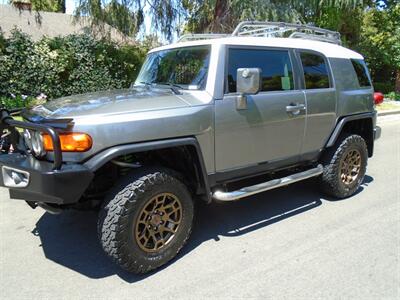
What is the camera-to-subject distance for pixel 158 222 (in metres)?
3.40

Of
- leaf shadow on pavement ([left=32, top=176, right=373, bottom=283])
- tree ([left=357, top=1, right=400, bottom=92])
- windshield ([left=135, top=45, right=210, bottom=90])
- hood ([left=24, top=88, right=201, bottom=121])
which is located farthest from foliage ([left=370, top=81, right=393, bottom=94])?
hood ([left=24, top=88, right=201, bottom=121])

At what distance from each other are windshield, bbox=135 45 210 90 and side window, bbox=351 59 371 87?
2.38 m

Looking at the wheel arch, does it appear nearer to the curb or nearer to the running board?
the running board

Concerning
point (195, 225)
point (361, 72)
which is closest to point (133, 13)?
point (361, 72)

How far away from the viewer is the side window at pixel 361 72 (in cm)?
525

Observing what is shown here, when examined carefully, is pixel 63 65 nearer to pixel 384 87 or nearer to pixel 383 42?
pixel 383 42

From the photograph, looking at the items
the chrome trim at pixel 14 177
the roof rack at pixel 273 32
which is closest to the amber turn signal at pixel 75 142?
the chrome trim at pixel 14 177

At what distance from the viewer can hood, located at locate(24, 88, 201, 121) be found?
3137mm

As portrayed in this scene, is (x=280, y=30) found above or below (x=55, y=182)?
above

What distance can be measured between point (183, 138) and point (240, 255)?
120 centimetres

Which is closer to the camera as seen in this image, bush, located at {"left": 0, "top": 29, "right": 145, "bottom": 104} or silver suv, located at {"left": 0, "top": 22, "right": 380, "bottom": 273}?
silver suv, located at {"left": 0, "top": 22, "right": 380, "bottom": 273}

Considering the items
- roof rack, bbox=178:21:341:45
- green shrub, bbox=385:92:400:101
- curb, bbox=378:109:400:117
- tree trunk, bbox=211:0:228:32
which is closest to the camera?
roof rack, bbox=178:21:341:45

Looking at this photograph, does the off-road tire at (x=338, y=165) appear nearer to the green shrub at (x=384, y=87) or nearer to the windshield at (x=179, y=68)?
the windshield at (x=179, y=68)

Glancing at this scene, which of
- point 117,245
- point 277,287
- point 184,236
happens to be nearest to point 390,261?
point 277,287
